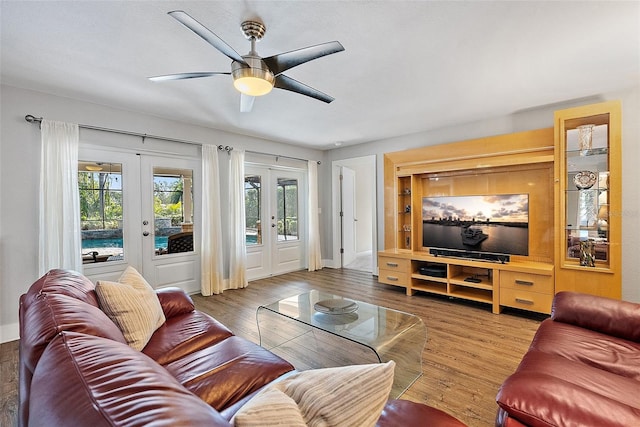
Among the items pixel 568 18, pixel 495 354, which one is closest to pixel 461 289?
pixel 495 354

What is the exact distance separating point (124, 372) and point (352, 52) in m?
2.43

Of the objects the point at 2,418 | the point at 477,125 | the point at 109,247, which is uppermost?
the point at 477,125

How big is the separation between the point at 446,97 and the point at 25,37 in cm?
370

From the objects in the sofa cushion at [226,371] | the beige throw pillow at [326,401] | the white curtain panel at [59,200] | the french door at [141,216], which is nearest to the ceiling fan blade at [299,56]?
the beige throw pillow at [326,401]

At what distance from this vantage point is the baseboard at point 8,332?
110 inches

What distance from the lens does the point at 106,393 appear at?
2.03ft

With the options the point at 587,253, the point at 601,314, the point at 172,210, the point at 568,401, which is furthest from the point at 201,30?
the point at 587,253

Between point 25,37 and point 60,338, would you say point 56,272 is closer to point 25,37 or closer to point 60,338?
point 60,338

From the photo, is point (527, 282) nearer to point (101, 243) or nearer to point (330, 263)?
point (330, 263)

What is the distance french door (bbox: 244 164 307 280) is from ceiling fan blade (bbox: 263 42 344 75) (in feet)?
10.7

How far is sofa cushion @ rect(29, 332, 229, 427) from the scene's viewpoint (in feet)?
1.82

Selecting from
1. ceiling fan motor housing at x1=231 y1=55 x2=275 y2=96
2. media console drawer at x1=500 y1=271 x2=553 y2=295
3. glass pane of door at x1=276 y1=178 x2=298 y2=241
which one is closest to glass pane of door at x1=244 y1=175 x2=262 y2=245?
glass pane of door at x1=276 y1=178 x2=298 y2=241

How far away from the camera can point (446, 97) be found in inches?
127

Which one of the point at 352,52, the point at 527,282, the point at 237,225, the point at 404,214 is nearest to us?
the point at 352,52
